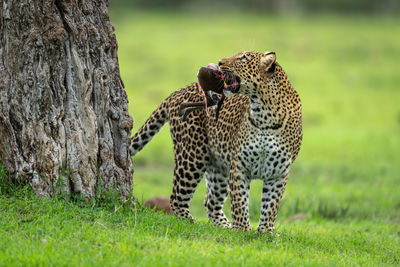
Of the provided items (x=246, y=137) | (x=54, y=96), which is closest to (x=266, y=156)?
(x=246, y=137)

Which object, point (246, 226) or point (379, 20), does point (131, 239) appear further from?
point (379, 20)

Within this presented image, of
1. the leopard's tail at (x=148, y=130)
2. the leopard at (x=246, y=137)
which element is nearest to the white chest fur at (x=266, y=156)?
the leopard at (x=246, y=137)

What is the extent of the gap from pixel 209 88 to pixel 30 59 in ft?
5.83

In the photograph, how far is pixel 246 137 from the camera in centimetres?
659

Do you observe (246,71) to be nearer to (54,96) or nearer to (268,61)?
(268,61)

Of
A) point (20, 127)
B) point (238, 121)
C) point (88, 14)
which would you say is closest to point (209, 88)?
point (238, 121)

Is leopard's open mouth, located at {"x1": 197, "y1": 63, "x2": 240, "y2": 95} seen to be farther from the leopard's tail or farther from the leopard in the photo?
the leopard's tail

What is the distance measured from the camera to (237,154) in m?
6.67

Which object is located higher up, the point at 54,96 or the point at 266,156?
the point at 54,96

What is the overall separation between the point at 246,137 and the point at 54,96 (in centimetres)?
202

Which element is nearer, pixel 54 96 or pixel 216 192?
pixel 54 96

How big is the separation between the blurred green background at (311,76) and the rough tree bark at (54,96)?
5.43 feet

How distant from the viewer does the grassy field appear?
5.12 metres

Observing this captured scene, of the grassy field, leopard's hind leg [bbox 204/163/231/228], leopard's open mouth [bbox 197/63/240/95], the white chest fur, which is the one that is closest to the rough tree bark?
the grassy field
